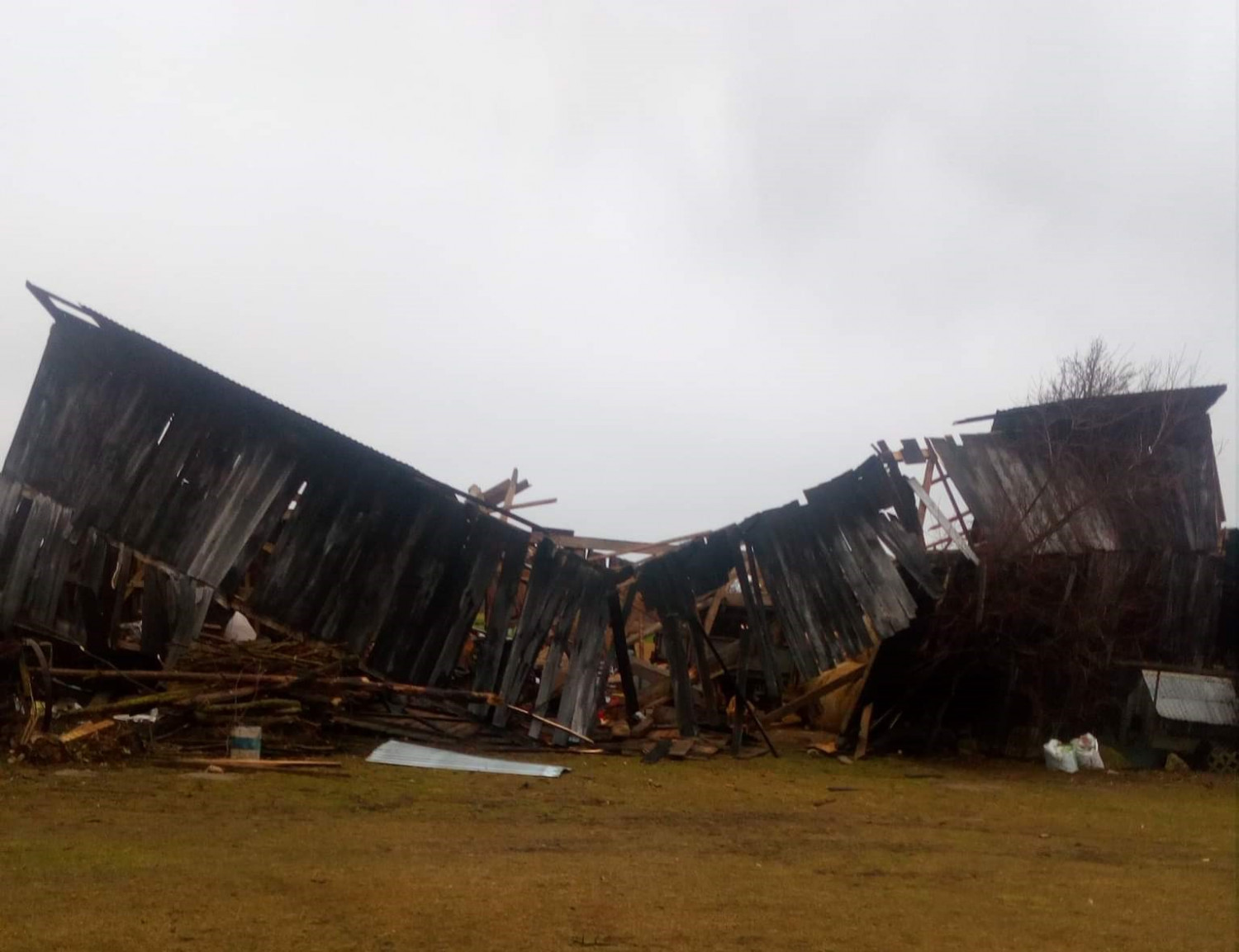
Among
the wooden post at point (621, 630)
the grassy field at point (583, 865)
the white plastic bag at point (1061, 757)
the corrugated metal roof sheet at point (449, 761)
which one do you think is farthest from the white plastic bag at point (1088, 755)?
the corrugated metal roof sheet at point (449, 761)

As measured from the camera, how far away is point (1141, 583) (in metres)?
17.0

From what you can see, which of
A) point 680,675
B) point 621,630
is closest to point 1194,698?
point 680,675

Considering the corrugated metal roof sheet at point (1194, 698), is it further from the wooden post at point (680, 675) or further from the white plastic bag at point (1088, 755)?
the wooden post at point (680, 675)

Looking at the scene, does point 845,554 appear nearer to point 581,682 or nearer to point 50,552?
point 581,682

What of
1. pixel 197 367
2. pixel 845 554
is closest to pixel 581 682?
pixel 845 554

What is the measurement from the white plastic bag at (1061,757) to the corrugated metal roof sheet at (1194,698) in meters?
1.83

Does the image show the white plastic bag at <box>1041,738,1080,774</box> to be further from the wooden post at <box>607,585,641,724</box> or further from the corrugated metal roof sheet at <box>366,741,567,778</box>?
the corrugated metal roof sheet at <box>366,741,567,778</box>

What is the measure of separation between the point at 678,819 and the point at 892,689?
25.7 feet

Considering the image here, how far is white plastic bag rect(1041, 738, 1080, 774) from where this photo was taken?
1557cm

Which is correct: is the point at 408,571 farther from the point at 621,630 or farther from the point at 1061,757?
the point at 1061,757

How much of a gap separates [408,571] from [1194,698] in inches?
466

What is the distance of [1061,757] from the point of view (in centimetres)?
1559

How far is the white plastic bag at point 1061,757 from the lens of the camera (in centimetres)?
1557

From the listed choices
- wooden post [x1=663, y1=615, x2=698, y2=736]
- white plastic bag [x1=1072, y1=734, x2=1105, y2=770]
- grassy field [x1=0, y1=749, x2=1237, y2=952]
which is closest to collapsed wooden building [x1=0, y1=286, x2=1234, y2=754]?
wooden post [x1=663, y1=615, x2=698, y2=736]
